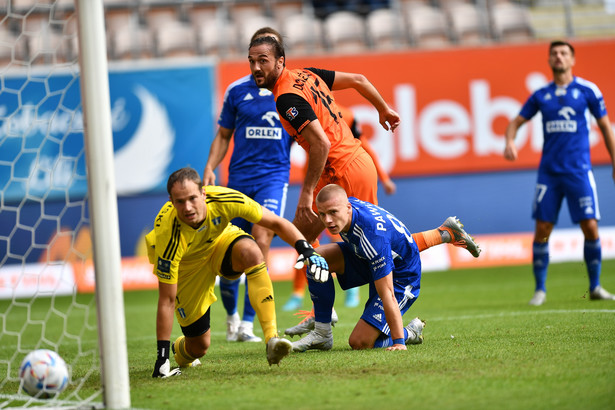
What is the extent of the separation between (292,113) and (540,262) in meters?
3.66

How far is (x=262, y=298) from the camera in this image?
464 centimetres

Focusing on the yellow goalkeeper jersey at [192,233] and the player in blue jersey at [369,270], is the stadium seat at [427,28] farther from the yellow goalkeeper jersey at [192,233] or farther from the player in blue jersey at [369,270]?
the yellow goalkeeper jersey at [192,233]

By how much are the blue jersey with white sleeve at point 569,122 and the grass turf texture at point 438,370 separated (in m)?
1.35

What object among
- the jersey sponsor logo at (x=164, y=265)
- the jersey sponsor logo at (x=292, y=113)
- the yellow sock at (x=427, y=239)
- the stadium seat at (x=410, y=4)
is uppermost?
the stadium seat at (x=410, y=4)

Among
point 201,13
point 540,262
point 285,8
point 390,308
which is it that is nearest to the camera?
point 390,308

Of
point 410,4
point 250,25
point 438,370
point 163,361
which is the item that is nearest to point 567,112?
point 438,370

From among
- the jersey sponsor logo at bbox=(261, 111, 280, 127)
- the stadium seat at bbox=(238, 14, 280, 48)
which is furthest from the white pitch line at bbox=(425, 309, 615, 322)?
the stadium seat at bbox=(238, 14, 280, 48)

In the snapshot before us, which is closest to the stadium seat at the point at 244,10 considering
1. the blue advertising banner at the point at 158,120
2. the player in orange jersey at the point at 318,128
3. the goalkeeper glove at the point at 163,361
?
the blue advertising banner at the point at 158,120

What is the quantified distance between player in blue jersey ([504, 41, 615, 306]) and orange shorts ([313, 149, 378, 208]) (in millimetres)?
2348

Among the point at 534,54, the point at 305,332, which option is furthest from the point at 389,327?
the point at 534,54

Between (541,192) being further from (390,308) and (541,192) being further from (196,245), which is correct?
(196,245)

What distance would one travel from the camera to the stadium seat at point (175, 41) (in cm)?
1402

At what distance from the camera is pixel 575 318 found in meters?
6.09

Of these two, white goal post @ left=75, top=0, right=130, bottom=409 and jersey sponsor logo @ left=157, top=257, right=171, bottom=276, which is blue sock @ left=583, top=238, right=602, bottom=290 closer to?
jersey sponsor logo @ left=157, top=257, right=171, bottom=276
